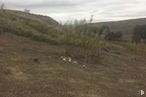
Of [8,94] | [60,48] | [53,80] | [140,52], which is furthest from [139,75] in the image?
[140,52]

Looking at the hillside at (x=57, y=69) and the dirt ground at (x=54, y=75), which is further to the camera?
the hillside at (x=57, y=69)

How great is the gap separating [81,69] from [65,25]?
7095mm

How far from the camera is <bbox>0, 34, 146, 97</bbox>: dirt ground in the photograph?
11649 millimetres

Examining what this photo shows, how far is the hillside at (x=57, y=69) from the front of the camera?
11.8 meters

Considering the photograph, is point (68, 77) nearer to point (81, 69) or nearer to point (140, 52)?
point (81, 69)

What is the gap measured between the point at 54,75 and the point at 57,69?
98cm

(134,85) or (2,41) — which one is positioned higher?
(2,41)

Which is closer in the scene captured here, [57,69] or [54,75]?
[54,75]

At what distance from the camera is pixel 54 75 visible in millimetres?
13383

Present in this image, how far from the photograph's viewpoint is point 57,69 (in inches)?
565

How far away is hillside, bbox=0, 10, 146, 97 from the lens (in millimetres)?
11828

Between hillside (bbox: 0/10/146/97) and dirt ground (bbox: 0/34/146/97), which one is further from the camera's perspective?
hillside (bbox: 0/10/146/97)

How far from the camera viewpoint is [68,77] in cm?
1347

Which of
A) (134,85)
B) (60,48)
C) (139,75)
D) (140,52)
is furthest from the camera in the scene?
(140,52)
